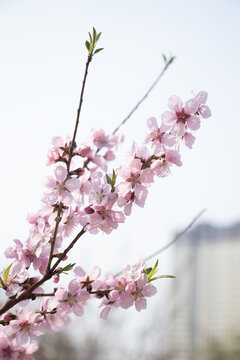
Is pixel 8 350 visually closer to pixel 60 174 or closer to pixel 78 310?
pixel 78 310

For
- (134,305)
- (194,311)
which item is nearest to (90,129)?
(134,305)

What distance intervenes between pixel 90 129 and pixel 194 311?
4189 cm

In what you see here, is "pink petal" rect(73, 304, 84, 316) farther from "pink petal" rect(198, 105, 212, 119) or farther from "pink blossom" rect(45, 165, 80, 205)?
"pink petal" rect(198, 105, 212, 119)

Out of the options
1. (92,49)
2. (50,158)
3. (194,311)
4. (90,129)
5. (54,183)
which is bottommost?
(54,183)

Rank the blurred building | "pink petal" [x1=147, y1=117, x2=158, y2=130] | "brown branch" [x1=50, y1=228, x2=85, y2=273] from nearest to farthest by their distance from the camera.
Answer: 1. "brown branch" [x1=50, y1=228, x2=85, y2=273]
2. "pink petal" [x1=147, y1=117, x2=158, y2=130]
3. the blurred building

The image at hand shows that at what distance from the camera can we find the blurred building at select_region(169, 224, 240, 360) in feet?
127

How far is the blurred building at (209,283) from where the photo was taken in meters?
38.6

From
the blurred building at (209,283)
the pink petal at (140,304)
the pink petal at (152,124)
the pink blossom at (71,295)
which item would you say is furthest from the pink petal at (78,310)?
the blurred building at (209,283)

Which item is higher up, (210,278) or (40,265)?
(210,278)

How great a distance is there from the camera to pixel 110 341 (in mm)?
10062

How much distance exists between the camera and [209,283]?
41.4 metres

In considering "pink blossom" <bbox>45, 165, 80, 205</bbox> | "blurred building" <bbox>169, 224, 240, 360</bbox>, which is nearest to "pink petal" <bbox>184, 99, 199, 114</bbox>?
"pink blossom" <bbox>45, 165, 80, 205</bbox>

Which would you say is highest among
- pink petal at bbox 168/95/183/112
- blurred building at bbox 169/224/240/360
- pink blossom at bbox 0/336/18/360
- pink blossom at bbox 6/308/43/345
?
blurred building at bbox 169/224/240/360

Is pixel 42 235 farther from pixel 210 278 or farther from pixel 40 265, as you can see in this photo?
pixel 210 278
